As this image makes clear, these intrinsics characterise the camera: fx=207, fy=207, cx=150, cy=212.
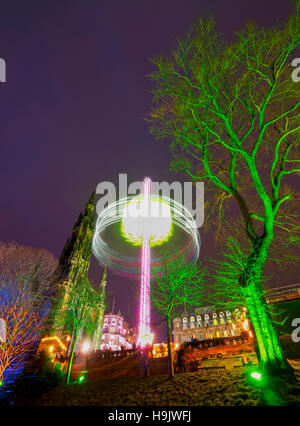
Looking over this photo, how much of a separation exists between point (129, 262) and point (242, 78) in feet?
106

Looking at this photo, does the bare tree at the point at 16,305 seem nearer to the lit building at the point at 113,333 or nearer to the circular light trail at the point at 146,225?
the circular light trail at the point at 146,225

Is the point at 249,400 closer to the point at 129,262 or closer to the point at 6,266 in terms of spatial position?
the point at 6,266

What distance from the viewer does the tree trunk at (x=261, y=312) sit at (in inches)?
273

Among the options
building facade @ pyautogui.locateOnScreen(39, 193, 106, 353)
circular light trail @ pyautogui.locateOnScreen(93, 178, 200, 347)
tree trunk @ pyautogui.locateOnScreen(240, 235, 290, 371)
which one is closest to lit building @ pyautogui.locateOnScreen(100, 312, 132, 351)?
building facade @ pyautogui.locateOnScreen(39, 193, 106, 353)

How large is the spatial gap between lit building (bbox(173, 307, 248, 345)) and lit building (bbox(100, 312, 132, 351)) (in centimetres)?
3658

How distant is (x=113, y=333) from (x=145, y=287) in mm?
89154

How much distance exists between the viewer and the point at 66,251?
4791cm

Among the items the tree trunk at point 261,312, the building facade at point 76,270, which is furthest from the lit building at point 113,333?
the tree trunk at point 261,312

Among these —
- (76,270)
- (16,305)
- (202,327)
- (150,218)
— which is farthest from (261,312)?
(202,327)

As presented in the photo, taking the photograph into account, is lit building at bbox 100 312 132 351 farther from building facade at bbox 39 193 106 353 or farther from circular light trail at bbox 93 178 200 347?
circular light trail at bbox 93 178 200 347

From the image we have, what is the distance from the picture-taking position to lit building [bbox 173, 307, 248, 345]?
232ft

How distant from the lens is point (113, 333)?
102062 millimetres

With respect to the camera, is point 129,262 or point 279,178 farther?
point 129,262
